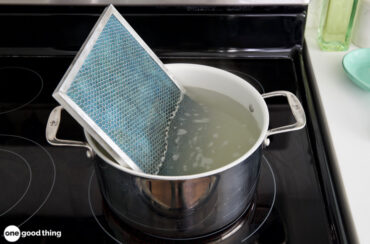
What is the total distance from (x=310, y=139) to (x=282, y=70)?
21 cm

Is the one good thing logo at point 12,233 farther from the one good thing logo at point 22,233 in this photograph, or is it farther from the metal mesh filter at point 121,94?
the metal mesh filter at point 121,94

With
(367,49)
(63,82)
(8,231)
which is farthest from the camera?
(367,49)

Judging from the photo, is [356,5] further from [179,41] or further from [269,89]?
[179,41]

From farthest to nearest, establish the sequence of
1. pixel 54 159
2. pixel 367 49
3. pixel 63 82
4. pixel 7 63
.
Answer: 1. pixel 7 63
2. pixel 367 49
3. pixel 54 159
4. pixel 63 82

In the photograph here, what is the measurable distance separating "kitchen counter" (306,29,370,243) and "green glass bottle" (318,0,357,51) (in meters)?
0.02

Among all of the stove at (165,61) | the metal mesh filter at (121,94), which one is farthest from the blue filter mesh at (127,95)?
the stove at (165,61)

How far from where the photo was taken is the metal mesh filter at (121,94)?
50 cm

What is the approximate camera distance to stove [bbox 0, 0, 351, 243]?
0.60 m

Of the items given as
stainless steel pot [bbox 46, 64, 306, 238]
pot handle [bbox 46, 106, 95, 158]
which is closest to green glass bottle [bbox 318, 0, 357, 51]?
stainless steel pot [bbox 46, 64, 306, 238]

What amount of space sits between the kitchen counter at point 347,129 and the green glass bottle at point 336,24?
0.06 feet

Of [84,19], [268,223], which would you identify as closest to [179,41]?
[84,19]

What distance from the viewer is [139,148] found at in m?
0.57

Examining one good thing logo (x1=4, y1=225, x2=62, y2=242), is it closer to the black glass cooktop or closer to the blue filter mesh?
the black glass cooktop

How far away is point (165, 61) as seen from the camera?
91cm
